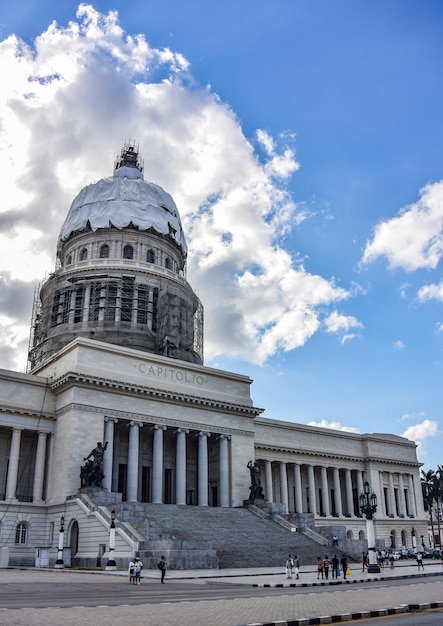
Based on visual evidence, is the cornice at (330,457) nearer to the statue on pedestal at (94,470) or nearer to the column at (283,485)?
the column at (283,485)

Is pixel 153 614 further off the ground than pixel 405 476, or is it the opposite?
pixel 405 476

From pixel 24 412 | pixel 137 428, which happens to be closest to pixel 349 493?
pixel 137 428

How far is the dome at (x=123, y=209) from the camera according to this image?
2977 inches

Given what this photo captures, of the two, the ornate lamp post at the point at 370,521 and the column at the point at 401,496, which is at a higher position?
the column at the point at 401,496

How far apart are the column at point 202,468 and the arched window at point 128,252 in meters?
26.4

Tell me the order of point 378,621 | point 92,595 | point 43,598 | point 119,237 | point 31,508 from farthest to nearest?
point 119,237 < point 31,508 < point 92,595 < point 43,598 < point 378,621

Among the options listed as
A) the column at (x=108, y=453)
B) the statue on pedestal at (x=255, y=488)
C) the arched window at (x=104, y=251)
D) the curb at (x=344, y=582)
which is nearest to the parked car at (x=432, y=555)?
the statue on pedestal at (x=255, y=488)

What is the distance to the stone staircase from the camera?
35781 mm

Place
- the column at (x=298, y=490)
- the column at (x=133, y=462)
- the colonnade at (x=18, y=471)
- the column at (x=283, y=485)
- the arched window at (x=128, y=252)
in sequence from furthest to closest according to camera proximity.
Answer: the arched window at (x=128, y=252)
the column at (x=283, y=485)
the column at (x=298, y=490)
the column at (x=133, y=462)
the colonnade at (x=18, y=471)

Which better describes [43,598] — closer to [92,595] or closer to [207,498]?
[92,595]

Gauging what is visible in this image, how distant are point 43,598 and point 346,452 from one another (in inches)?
2455

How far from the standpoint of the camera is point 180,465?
5550 centimetres

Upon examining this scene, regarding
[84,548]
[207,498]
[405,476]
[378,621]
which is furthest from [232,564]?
[405,476]

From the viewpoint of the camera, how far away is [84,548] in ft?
139
